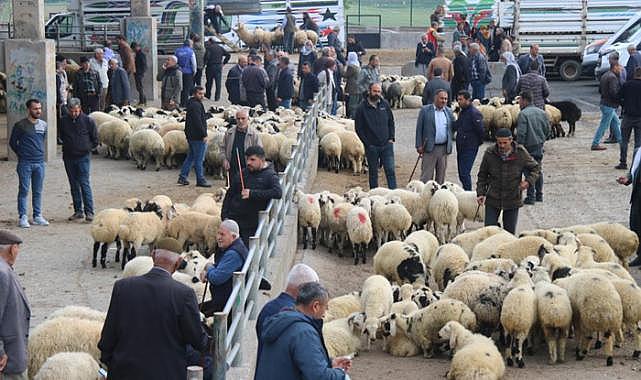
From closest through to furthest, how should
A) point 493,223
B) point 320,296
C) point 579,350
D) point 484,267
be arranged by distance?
point 320,296
point 579,350
point 484,267
point 493,223

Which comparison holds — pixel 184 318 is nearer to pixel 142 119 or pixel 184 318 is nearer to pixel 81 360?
pixel 81 360

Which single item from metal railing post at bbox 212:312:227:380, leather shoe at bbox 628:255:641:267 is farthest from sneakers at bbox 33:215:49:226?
metal railing post at bbox 212:312:227:380

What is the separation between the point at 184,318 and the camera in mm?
7289

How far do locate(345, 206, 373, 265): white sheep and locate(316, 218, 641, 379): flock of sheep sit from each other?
7.21 feet

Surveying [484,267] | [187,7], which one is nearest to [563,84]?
[187,7]

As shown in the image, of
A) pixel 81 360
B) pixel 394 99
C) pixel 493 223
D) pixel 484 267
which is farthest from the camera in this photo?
pixel 394 99

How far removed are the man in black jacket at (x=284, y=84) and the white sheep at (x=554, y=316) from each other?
14.5 metres

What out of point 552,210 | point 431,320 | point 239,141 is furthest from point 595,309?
point 552,210

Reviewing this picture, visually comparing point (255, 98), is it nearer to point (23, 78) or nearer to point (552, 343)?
point (23, 78)

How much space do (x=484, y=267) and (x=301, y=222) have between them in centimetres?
364

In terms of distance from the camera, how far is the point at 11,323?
7582mm

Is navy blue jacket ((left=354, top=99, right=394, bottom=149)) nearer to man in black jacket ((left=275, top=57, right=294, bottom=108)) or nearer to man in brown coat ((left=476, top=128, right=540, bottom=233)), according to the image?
man in brown coat ((left=476, top=128, right=540, bottom=233))

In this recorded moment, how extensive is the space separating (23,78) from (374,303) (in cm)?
1108

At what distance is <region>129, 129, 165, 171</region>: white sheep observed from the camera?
1983 centimetres
